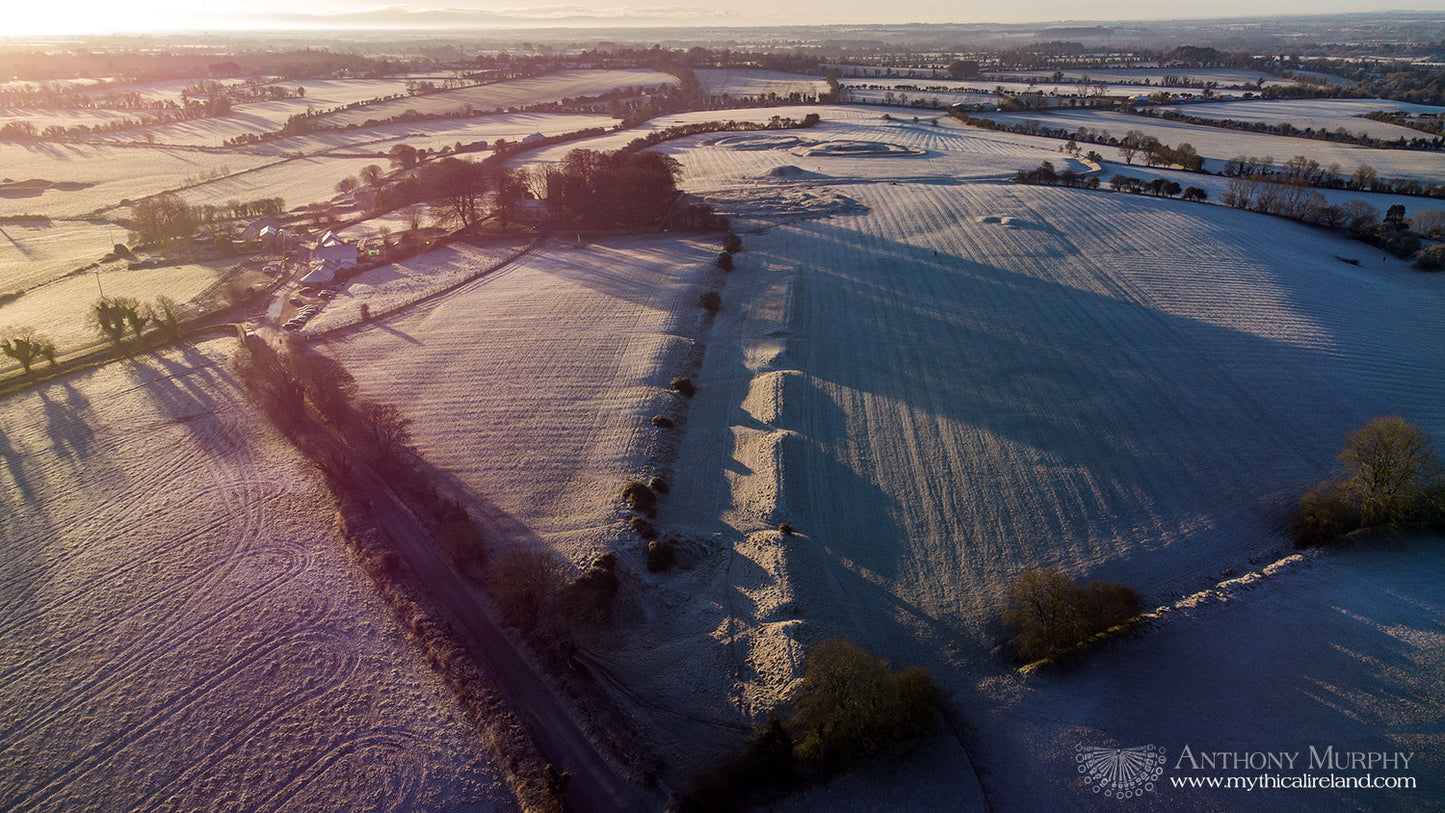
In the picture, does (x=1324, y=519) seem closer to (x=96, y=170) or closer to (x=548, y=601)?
(x=548, y=601)

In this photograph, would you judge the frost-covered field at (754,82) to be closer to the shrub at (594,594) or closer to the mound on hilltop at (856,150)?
the mound on hilltop at (856,150)

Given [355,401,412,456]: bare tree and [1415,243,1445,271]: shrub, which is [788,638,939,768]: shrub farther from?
[1415,243,1445,271]: shrub

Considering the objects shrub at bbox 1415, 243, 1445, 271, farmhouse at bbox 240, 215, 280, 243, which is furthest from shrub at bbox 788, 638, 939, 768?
farmhouse at bbox 240, 215, 280, 243

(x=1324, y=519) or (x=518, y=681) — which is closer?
(x=518, y=681)

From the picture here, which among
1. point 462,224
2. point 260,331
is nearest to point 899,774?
point 260,331

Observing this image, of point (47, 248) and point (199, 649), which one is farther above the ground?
point (47, 248)

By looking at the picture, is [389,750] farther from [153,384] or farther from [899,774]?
[153,384]

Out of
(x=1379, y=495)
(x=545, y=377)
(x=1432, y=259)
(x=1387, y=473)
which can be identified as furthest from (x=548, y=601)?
(x=1432, y=259)
